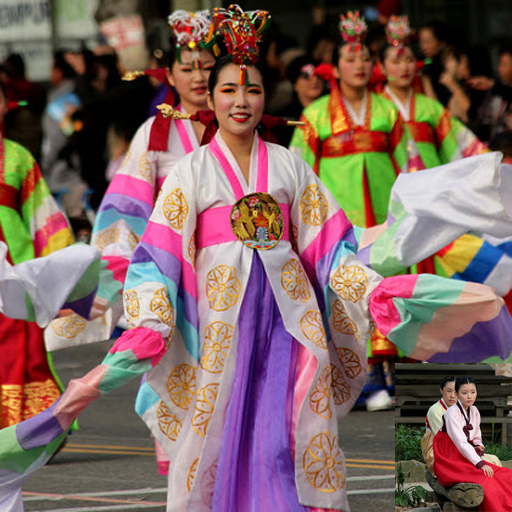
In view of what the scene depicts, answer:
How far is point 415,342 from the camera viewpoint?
4918mm

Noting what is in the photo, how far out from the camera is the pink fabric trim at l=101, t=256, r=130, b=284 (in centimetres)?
625

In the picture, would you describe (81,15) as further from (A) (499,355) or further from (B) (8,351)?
(A) (499,355)

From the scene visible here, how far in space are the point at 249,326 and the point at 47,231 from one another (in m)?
2.49

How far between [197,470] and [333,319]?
77 cm

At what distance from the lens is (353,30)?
343 inches

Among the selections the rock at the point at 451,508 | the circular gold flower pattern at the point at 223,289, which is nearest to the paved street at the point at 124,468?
the circular gold flower pattern at the point at 223,289

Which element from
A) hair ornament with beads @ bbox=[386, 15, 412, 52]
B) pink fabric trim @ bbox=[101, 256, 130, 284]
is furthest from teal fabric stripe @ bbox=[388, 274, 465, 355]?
hair ornament with beads @ bbox=[386, 15, 412, 52]

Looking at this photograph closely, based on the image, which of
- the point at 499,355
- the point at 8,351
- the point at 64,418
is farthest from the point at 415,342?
the point at 8,351

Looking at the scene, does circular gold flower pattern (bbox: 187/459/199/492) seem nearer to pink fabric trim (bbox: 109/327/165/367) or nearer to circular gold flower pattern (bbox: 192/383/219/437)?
circular gold flower pattern (bbox: 192/383/219/437)

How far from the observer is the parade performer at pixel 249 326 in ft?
15.7

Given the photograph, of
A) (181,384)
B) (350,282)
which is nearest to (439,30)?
(350,282)

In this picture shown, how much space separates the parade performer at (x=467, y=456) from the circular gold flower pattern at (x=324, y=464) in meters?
0.65

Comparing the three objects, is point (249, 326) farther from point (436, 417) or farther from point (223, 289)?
point (436, 417)

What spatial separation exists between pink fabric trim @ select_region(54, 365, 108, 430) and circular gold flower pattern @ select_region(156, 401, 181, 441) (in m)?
0.40
